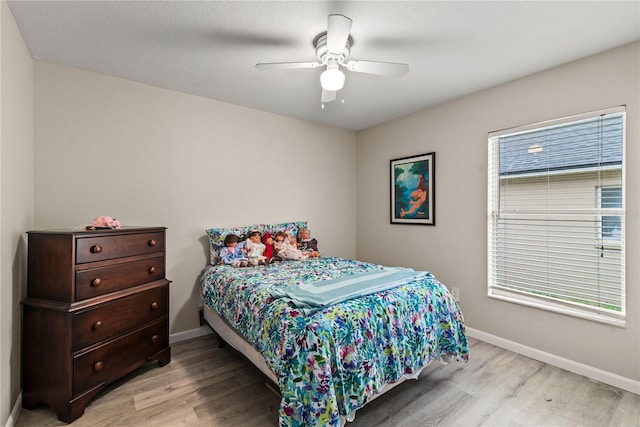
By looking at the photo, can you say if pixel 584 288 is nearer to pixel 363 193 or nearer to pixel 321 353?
pixel 321 353

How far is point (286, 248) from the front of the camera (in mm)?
3184

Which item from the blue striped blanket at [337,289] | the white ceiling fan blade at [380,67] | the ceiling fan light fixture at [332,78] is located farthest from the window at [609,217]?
the ceiling fan light fixture at [332,78]

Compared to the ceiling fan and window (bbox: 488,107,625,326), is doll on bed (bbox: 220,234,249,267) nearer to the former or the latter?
the ceiling fan

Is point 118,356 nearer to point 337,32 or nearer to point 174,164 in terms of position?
point 174,164

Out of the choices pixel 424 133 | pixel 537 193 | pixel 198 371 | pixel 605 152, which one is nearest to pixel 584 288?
pixel 537 193

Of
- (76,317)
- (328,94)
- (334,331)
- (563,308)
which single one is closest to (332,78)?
(328,94)

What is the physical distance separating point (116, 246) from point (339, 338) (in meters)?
1.68

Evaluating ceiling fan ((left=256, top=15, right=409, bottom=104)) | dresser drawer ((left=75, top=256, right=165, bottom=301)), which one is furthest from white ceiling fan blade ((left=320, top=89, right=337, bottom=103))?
dresser drawer ((left=75, top=256, right=165, bottom=301))

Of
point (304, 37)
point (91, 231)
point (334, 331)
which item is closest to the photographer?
point (334, 331)

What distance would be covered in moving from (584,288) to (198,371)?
3194 millimetres

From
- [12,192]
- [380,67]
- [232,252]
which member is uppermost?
[380,67]

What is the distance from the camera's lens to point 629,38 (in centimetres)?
199

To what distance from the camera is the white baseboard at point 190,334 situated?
2.85m

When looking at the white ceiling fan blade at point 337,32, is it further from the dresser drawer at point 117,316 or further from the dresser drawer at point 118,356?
the dresser drawer at point 118,356
